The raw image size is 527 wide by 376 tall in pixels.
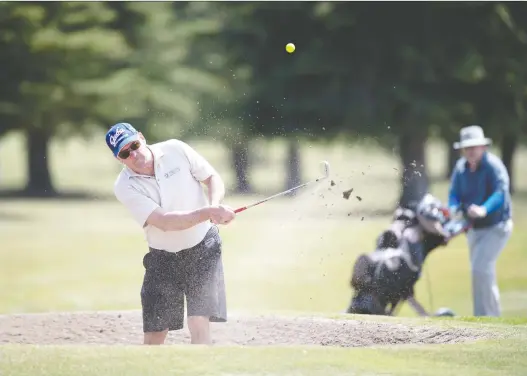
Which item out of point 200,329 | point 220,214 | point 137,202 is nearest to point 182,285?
point 200,329

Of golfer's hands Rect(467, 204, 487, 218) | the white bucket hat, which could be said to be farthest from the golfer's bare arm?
the white bucket hat

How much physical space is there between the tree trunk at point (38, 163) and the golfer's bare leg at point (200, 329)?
32461mm

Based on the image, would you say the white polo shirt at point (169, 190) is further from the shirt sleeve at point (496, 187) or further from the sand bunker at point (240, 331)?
the shirt sleeve at point (496, 187)

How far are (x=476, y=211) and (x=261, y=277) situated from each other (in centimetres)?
891

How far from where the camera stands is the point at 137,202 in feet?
25.2

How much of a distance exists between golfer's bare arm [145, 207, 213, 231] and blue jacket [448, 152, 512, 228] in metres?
4.23

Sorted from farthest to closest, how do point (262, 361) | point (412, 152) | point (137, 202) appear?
point (412, 152) → point (137, 202) → point (262, 361)

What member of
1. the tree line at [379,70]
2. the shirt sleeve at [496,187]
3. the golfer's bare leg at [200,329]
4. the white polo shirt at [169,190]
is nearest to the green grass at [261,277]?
the golfer's bare leg at [200,329]

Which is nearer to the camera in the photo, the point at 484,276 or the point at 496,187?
the point at 496,187

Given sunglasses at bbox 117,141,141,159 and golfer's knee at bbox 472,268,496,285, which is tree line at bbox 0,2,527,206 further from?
sunglasses at bbox 117,141,141,159

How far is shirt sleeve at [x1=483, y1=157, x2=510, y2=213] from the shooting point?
11.1 m

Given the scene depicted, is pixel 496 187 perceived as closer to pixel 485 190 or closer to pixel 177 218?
pixel 485 190

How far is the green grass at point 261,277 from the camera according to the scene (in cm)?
691

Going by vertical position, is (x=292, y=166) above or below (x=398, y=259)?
above
